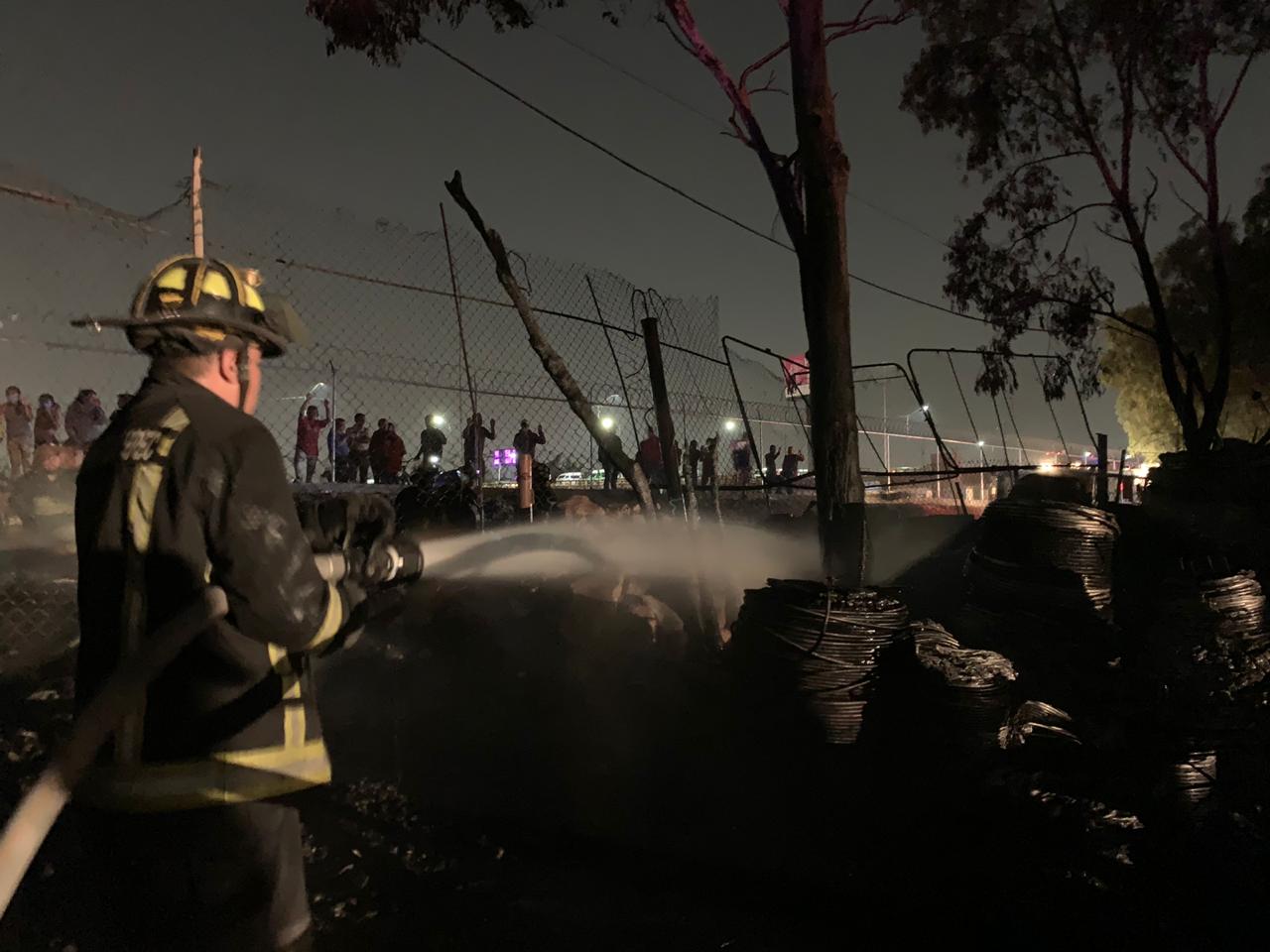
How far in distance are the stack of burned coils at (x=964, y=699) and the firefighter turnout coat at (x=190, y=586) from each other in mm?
3538

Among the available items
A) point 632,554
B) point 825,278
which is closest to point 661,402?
point 825,278

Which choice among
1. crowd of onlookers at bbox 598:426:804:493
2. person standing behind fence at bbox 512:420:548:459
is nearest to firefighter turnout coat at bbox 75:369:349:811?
crowd of onlookers at bbox 598:426:804:493

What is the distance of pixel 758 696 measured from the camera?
4613 mm

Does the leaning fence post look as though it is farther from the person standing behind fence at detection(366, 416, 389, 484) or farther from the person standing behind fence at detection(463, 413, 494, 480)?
the person standing behind fence at detection(366, 416, 389, 484)

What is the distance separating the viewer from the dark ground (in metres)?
3.40

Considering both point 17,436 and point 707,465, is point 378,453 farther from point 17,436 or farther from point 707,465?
point 707,465

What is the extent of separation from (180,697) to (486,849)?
257 cm

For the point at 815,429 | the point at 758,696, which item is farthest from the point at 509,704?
the point at 815,429

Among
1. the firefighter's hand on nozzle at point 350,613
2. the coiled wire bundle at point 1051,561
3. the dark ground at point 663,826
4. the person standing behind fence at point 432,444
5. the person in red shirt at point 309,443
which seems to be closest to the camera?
the firefighter's hand on nozzle at point 350,613

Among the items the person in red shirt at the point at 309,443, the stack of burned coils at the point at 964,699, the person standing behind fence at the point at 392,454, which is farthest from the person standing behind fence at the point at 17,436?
the stack of burned coils at the point at 964,699

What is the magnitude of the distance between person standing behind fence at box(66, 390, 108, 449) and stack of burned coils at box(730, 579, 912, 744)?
6.18 m

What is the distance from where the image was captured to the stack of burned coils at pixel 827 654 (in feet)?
14.4

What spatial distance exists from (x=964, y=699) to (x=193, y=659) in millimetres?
3806

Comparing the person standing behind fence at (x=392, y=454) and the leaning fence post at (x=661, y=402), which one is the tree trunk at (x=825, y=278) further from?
the person standing behind fence at (x=392, y=454)
